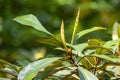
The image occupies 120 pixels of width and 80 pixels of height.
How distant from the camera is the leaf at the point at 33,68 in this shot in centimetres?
76

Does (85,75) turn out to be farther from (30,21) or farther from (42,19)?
(42,19)

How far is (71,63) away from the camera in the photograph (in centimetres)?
81

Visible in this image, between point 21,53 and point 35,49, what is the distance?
14cm

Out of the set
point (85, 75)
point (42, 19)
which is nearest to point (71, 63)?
point (85, 75)

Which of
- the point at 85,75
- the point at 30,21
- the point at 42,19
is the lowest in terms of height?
the point at 85,75

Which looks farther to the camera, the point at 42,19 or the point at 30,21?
the point at 42,19

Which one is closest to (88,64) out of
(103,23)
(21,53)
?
(21,53)

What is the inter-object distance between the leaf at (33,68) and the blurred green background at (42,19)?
2.30 metres

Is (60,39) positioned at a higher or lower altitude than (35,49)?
lower

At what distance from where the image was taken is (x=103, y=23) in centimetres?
390

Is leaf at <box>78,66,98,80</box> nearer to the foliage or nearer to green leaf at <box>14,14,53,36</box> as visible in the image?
the foliage

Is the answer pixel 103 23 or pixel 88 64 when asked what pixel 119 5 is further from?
pixel 88 64

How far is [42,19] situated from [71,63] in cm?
281

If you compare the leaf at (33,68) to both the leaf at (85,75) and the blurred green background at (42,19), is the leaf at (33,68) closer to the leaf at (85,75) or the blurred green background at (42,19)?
the leaf at (85,75)
